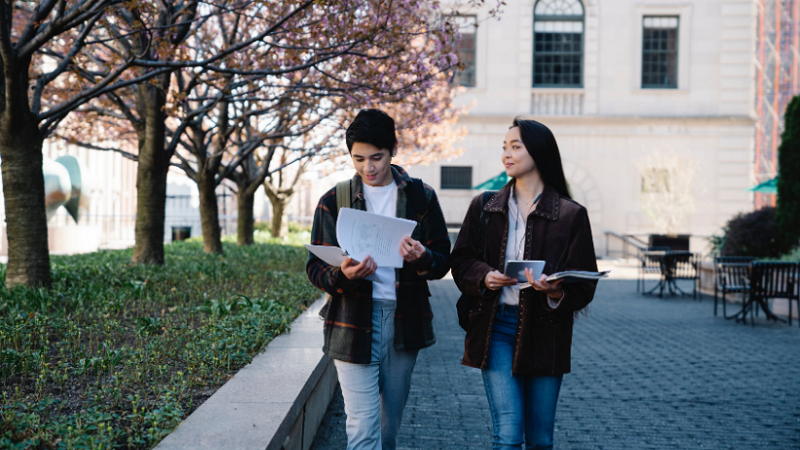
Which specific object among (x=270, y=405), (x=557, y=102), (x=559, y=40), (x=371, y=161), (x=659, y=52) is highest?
(x=559, y=40)

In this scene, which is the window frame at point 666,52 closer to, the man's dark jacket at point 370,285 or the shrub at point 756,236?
the shrub at point 756,236

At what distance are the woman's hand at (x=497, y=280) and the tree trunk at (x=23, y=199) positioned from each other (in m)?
6.44

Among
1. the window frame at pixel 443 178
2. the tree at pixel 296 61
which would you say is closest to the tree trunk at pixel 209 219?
the tree at pixel 296 61

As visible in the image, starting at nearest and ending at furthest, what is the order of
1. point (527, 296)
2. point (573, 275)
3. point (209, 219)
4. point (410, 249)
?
point (573, 275) < point (410, 249) < point (527, 296) < point (209, 219)

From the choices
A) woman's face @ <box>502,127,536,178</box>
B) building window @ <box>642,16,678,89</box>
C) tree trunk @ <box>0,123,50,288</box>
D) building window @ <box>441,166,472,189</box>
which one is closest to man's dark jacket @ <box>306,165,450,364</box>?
woman's face @ <box>502,127,536,178</box>

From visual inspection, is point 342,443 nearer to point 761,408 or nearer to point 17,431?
point 17,431

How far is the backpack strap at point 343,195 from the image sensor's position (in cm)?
312

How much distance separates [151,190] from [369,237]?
30.2ft

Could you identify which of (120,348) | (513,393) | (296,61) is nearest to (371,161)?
(513,393)

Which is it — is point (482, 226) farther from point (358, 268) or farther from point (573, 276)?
point (358, 268)

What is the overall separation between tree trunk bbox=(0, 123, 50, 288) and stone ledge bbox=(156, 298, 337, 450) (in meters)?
3.58

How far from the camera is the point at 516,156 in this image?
3.09m

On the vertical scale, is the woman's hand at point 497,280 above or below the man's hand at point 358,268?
below

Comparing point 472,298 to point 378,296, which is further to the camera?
point 472,298
